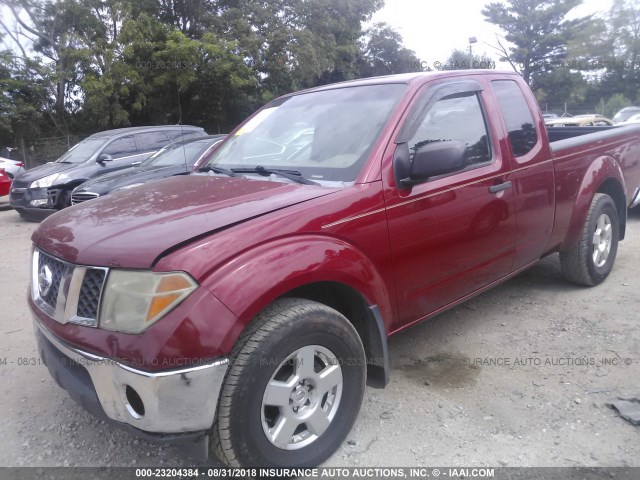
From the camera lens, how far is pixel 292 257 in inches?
91.4

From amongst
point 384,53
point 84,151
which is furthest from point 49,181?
point 384,53

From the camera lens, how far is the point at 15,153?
2048 centimetres

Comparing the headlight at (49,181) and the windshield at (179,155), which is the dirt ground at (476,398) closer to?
the windshield at (179,155)

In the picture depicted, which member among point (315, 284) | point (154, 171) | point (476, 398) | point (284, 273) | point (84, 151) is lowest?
point (476, 398)

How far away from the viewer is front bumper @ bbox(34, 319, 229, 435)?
2.02 m

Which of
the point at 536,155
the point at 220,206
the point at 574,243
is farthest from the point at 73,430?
the point at 574,243

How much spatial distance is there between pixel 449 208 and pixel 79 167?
29.0ft

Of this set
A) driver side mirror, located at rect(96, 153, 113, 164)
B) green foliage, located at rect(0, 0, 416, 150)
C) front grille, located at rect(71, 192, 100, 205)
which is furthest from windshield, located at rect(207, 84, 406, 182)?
green foliage, located at rect(0, 0, 416, 150)

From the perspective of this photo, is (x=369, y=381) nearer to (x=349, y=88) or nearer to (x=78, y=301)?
(x=78, y=301)

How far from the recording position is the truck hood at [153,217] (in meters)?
2.17

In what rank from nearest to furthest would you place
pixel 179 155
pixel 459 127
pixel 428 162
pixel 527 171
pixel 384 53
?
pixel 428 162 → pixel 459 127 → pixel 527 171 → pixel 179 155 → pixel 384 53

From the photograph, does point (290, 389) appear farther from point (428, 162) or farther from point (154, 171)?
point (154, 171)

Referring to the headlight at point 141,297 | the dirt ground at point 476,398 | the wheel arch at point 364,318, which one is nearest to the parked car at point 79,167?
the dirt ground at point 476,398

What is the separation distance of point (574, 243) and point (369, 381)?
2520mm
